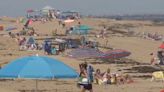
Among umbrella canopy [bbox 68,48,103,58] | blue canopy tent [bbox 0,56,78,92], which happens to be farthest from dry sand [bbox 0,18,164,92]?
blue canopy tent [bbox 0,56,78,92]

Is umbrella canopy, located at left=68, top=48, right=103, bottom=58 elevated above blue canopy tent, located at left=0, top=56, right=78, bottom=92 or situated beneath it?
situated beneath

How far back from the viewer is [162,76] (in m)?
24.0

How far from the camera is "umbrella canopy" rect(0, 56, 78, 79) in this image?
13.9 metres

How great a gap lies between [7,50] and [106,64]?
9.69 metres

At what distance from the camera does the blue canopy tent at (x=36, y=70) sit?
13852 mm

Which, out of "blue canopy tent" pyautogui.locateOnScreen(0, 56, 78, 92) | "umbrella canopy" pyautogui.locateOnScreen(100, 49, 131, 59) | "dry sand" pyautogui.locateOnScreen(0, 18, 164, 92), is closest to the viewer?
"blue canopy tent" pyautogui.locateOnScreen(0, 56, 78, 92)

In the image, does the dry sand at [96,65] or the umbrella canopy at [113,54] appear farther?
the umbrella canopy at [113,54]

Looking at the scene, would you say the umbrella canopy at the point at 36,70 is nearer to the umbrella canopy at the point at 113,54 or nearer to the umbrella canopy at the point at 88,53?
the umbrella canopy at the point at 88,53

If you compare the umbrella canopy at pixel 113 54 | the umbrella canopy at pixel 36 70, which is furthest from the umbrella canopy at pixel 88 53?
the umbrella canopy at pixel 36 70

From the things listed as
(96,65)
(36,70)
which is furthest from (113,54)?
(36,70)

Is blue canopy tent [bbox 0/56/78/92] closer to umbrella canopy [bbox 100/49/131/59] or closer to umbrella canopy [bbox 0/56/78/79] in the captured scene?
umbrella canopy [bbox 0/56/78/79]

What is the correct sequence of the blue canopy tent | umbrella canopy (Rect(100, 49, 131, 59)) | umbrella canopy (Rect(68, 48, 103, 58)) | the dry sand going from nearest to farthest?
the blue canopy tent < the dry sand < umbrella canopy (Rect(68, 48, 103, 58)) < umbrella canopy (Rect(100, 49, 131, 59))

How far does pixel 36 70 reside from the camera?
13938mm

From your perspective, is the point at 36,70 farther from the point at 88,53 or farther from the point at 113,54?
the point at 113,54
